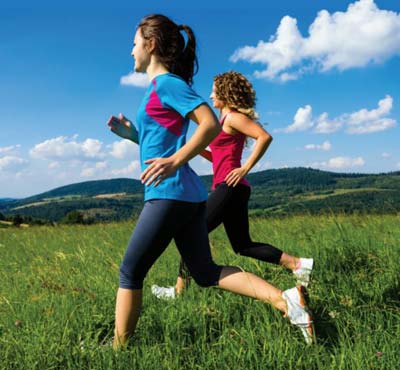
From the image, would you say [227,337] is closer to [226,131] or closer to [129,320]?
[129,320]

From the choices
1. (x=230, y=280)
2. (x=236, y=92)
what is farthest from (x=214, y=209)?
(x=230, y=280)

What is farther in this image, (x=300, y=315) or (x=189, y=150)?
(x=300, y=315)

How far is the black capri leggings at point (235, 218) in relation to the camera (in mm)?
4246

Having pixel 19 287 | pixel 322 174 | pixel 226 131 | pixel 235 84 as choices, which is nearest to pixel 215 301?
pixel 226 131

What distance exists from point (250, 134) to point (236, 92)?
1.57 ft

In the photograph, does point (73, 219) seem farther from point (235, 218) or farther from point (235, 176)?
point (235, 176)

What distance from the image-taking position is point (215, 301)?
365 cm

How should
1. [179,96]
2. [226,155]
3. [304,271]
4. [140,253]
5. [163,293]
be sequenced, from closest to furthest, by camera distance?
[179,96] → [140,253] → [163,293] → [304,271] → [226,155]

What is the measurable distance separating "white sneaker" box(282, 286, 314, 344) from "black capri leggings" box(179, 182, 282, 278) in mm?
1362

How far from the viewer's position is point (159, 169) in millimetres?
2600

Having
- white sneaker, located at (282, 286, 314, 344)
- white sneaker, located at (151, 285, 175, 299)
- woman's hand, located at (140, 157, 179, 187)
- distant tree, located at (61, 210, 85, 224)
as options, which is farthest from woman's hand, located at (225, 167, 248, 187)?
distant tree, located at (61, 210, 85, 224)

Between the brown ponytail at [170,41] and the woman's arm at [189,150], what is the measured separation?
1.54 feet

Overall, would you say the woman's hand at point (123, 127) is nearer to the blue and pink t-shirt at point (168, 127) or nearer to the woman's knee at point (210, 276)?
the blue and pink t-shirt at point (168, 127)

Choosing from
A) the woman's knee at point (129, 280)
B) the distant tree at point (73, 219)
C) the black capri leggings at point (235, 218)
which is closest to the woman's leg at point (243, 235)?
the black capri leggings at point (235, 218)
